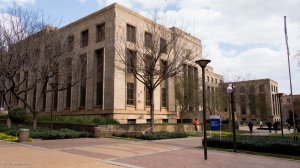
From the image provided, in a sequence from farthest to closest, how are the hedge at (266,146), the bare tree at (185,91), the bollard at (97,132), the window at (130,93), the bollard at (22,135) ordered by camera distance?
the bare tree at (185,91) < the window at (130,93) < the bollard at (97,132) < the bollard at (22,135) < the hedge at (266,146)

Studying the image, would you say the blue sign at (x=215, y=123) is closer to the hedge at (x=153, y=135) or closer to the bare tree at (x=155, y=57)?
the hedge at (x=153, y=135)

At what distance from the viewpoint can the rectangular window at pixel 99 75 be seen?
3497 cm

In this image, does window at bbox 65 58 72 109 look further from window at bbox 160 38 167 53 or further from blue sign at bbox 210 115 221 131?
blue sign at bbox 210 115 221 131

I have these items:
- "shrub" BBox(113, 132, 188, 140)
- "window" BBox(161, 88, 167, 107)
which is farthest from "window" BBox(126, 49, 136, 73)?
"window" BBox(161, 88, 167, 107)

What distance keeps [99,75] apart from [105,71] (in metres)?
1.86

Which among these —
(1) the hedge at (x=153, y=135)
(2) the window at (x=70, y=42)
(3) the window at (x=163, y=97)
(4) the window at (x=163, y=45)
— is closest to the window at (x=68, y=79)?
(2) the window at (x=70, y=42)

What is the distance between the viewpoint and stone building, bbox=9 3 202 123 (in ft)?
108

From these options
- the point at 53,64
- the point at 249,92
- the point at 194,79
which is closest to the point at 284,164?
the point at 53,64

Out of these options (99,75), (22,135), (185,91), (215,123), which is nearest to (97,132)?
(22,135)

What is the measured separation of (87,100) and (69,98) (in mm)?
4755

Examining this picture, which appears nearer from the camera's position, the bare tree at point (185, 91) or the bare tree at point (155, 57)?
the bare tree at point (155, 57)

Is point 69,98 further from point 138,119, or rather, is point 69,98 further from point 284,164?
point 284,164

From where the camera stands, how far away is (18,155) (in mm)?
12133

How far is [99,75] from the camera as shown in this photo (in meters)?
35.9
